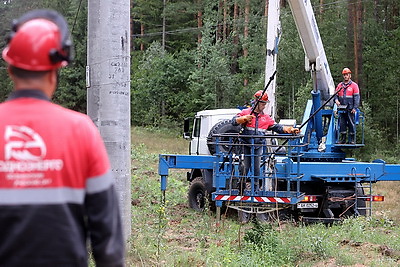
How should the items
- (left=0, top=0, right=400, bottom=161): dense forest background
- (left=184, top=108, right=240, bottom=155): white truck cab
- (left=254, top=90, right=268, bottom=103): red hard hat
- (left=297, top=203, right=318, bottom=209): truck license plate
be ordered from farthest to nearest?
(left=0, top=0, right=400, bottom=161): dense forest background → (left=184, top=108, right=240, bottom=155): white truck cab → (left=297, top=203, right=318, bottom=209): truck license plate → (left=254, top=90, right=268, bottom=103): red hard hat

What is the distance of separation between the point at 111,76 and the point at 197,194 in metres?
7.88

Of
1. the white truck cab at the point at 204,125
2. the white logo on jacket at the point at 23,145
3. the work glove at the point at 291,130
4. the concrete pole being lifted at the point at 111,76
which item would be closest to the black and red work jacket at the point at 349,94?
the white truck cab at the point at 204,125

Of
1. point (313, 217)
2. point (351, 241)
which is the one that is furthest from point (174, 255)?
point (313, 217)

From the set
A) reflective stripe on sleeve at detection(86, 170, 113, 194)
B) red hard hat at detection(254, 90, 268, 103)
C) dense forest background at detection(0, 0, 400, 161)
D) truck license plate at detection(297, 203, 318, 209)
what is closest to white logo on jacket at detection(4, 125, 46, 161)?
reflective stripe on sleeve at detection(86, 170, 113, 194)

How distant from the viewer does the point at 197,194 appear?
48.9ft

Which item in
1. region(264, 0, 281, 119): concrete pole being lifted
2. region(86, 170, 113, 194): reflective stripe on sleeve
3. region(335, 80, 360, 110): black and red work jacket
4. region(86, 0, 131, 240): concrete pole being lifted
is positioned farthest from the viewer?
region(335, 80, 360, 110): black and red work jacket

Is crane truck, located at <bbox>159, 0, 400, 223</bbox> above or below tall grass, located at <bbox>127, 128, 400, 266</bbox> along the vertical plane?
above

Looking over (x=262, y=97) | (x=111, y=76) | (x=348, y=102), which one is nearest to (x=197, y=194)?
(x=348, y=102)

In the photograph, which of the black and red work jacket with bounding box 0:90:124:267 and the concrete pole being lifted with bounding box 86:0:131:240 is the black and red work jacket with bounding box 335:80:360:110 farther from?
the black and red work jacket with bounding box 0:90:124:267

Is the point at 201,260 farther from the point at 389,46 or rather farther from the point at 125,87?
the point at 389,46

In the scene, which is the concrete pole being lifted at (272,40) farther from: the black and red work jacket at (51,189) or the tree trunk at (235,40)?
the tree trunk at (235,40)

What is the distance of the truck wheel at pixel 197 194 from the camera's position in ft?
48.0

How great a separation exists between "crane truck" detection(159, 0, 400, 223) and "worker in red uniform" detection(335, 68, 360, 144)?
191mm

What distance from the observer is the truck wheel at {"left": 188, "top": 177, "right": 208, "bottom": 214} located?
576 inches
